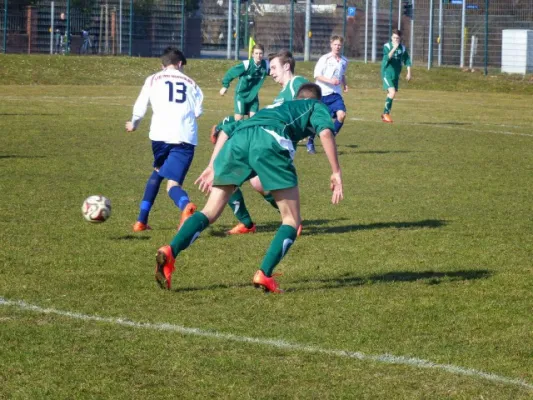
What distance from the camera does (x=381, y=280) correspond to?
335 inches

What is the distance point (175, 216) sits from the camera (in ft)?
38.9

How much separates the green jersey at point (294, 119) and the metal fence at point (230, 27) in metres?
40.9

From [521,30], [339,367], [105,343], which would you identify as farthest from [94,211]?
[521,30]

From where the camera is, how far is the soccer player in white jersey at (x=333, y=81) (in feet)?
60.4

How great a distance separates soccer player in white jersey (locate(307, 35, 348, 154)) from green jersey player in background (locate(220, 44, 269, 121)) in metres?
1.31

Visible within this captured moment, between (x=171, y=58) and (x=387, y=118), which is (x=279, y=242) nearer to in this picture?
(x=171, y=58)

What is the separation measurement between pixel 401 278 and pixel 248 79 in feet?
39.6

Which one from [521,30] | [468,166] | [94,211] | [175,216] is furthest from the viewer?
[521,30]

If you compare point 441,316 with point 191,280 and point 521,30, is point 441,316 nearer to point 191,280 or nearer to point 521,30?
point 191,280

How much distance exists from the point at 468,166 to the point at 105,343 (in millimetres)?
11823

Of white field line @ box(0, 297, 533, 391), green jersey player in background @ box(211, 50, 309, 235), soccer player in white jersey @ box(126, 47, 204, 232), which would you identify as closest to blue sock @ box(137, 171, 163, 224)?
soccer player in white jersey @ box(126, 47, 204, 232)

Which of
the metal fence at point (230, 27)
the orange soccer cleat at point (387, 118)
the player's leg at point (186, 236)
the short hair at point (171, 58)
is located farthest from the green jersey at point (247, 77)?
the metal fence at point (230, 27)

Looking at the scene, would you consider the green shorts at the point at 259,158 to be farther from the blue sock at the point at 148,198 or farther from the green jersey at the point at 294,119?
the blue sock at the point at 148,198

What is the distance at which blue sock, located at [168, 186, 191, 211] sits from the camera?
10328 mm
